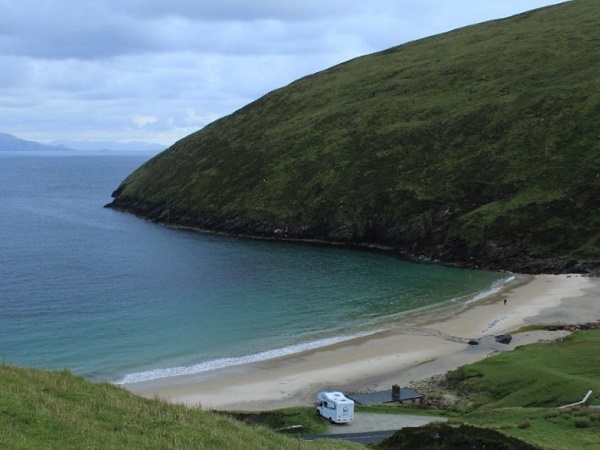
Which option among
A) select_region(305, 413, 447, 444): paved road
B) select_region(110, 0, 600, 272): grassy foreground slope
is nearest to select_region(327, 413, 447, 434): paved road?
select_region(305, 413, 447, 444): paved road

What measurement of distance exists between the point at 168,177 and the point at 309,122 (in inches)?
1553

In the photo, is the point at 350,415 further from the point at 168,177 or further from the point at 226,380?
the point at 168,177

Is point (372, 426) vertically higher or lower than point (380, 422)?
higher

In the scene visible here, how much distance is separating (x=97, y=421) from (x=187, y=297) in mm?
63504

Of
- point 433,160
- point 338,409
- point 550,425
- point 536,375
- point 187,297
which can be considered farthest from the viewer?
point 433,160

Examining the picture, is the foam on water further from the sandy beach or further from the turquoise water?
the sandy beach

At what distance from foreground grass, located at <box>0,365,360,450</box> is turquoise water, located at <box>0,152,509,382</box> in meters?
30.5

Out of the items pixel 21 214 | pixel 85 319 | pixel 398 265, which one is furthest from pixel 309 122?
pixel 85 319

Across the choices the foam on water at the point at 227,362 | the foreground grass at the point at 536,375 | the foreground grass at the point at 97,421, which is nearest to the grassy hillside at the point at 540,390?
the foreground grass at the point at 536,375

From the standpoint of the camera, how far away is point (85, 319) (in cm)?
7069

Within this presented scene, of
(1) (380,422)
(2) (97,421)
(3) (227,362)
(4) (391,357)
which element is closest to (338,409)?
(1) (380,422)

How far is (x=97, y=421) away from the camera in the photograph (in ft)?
68.4

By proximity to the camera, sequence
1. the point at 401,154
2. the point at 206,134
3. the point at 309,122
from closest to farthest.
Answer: the point at 401,154
the point at 309,122
the point at 206,134

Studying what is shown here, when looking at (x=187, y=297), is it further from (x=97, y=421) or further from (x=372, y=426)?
(x=97, y=421)
